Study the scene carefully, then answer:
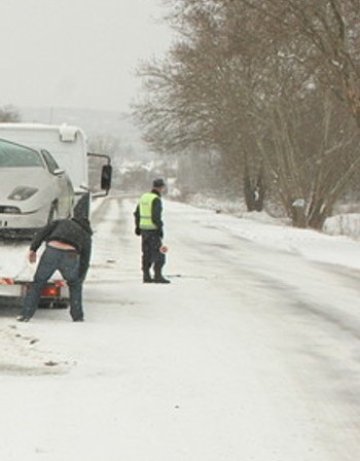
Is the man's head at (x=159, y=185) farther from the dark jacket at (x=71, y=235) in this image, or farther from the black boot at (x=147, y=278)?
the dark jacket at (x=71, y=235)

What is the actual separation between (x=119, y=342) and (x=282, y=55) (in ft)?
85.5

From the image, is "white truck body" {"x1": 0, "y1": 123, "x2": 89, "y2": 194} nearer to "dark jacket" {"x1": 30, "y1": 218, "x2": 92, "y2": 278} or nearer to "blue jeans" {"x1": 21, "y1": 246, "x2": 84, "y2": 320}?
"dark jacket" {"x1": 30, "y1": 218, "x2": 92, "y2": 278}

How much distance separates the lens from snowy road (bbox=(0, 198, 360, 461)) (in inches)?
205

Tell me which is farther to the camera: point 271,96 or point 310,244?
point 271,96

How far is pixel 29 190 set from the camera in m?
9.32

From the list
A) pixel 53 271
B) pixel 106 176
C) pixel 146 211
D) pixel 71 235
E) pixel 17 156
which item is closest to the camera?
pixel 53 271

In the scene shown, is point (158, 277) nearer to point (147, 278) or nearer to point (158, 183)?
point (147, 278)

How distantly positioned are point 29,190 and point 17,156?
1038 millimetres

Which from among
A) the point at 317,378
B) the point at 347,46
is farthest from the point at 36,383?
the point at 347,46

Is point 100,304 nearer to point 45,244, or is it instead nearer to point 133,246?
point 45,244

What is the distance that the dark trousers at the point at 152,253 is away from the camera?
1337 cm

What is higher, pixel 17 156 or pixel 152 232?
pixel 17 156

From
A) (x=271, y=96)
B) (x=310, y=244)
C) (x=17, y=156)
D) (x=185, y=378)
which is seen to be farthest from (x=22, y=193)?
(x=271, y=96)

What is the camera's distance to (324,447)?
528 cm
